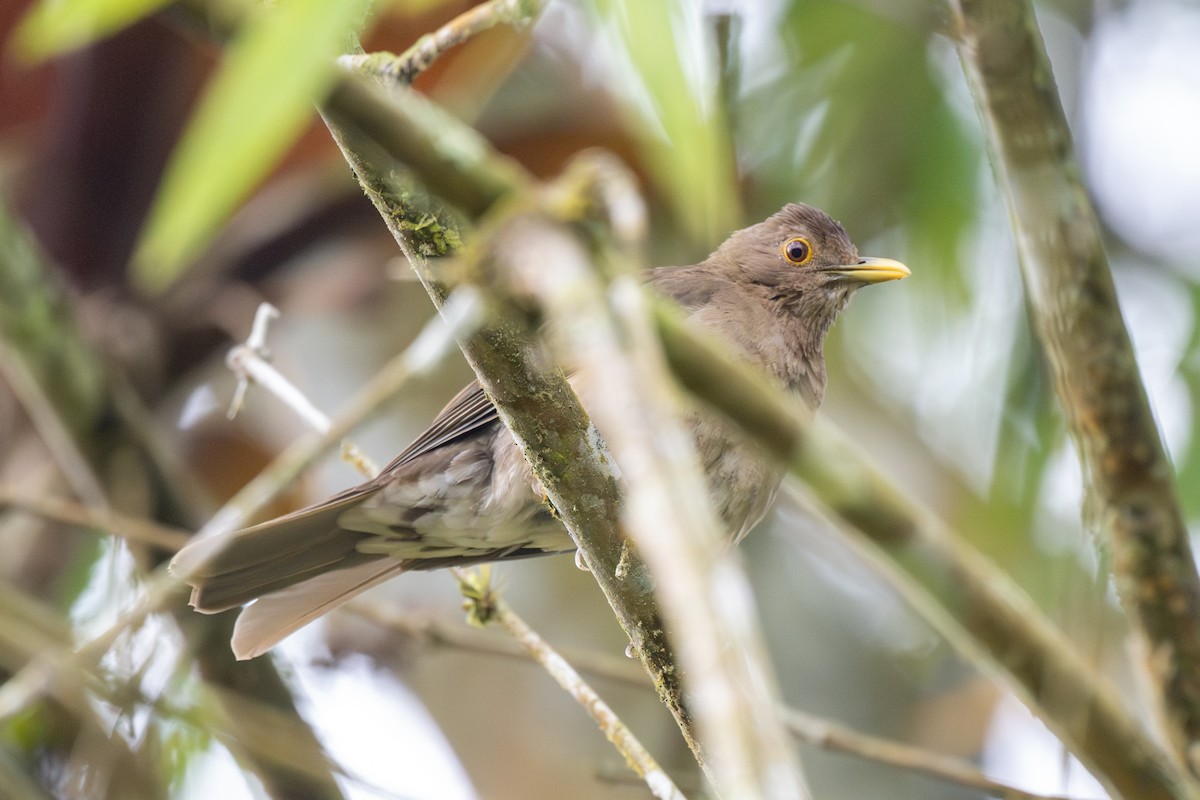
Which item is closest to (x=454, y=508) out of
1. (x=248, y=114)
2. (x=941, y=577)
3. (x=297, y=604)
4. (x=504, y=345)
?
(x=297, y=604)

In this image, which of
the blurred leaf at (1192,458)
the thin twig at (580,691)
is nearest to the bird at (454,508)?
the thin twig at (580,691)

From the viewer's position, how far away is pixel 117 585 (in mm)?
4918

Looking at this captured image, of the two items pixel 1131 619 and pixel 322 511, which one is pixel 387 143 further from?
pixel 322 511

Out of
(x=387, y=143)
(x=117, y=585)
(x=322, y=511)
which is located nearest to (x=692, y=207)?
(x=387, y=143)

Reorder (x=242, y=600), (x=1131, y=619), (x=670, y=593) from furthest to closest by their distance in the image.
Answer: (x=242, y=600), (x=1131, y=619), (x=670, y=593)

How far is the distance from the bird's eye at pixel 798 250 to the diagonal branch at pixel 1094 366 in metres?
2.27

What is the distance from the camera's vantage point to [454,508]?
4918 mm

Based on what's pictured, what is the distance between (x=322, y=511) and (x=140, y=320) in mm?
2000

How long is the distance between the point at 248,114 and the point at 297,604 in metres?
3.65

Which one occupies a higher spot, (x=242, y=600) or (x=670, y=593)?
(x=242, y=600)

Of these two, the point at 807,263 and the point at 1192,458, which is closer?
the point at 1192,458

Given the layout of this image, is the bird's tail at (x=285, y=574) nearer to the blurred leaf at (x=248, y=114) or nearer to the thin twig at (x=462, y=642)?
the thin twig at (x=462, y=642)

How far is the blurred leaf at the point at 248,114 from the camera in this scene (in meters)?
1.37

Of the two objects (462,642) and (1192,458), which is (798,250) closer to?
(1192,458)
